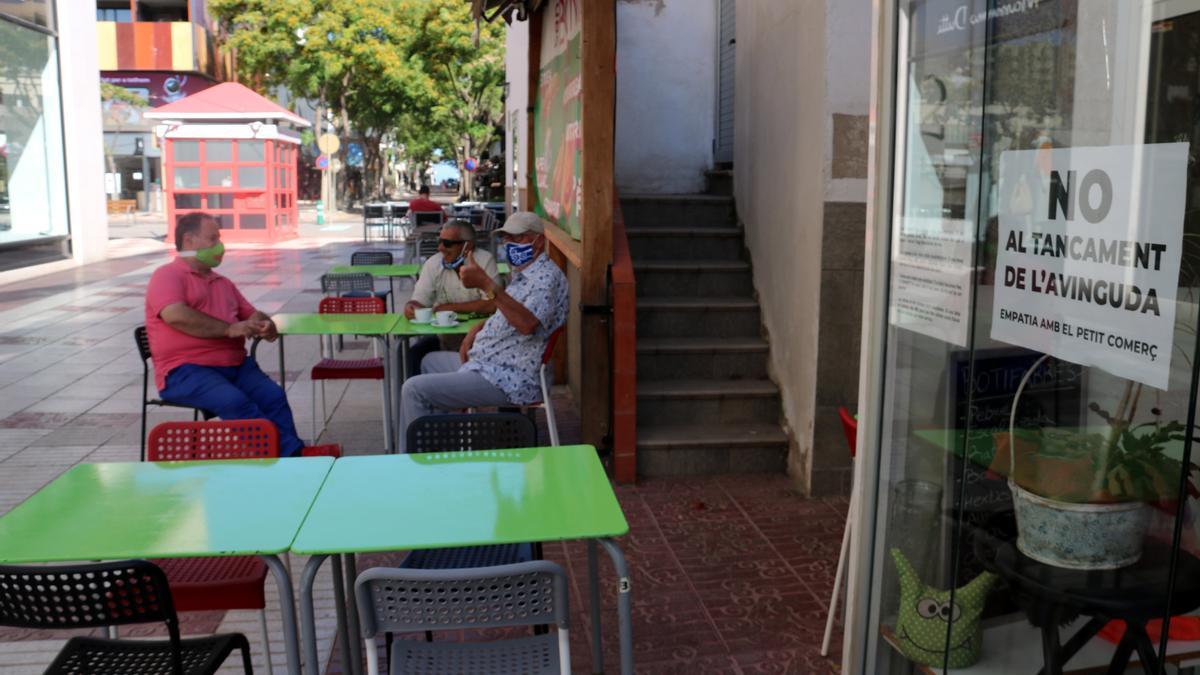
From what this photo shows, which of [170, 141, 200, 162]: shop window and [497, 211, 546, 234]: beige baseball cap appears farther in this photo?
[170, 141, 200, 162]: shop window

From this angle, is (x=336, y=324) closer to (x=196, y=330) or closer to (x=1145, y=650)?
(x=196, y=330)

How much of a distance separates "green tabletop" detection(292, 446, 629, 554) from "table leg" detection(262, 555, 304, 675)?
0.08 meters

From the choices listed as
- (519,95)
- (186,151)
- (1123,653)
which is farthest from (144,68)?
(1123,653)

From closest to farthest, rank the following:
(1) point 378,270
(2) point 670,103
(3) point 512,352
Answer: (3) point 512,352 → (2) point 670,103 → (1) point 378,270

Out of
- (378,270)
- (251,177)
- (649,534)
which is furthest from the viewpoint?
(251,177)

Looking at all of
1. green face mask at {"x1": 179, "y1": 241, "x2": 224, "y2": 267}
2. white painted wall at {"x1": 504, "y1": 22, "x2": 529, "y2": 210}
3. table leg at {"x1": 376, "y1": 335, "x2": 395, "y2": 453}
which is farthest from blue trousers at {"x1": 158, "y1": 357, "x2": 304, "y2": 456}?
white painted wall at {"x1": 504, "y1": 22, "x2": 529, "y2": 210}

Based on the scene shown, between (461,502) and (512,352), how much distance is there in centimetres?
252

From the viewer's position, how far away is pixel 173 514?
9.25 feet

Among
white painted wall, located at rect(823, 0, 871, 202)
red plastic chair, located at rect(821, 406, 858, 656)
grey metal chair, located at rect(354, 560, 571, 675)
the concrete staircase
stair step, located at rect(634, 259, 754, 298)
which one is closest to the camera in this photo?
grey metal chair, located at rect(354, 560, 571, 675)

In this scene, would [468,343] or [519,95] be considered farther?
[519,95]

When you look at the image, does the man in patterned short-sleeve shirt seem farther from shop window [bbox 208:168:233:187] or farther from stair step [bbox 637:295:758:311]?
shop window [bbox 208:168:233:187]

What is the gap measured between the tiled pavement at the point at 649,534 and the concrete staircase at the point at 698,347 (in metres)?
0.20

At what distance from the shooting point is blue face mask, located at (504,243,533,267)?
538cm

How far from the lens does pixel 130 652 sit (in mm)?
2789
